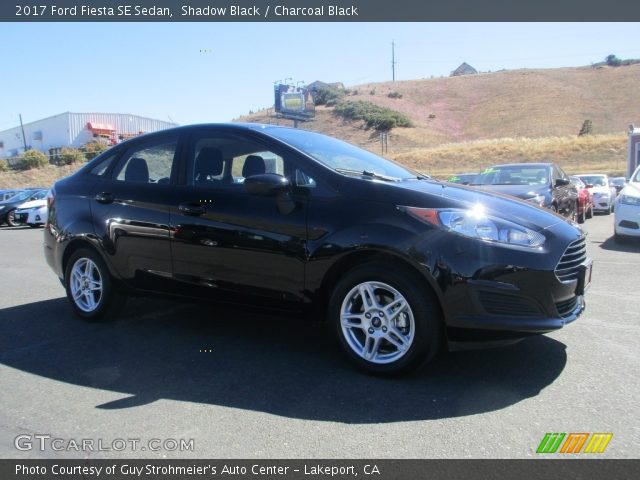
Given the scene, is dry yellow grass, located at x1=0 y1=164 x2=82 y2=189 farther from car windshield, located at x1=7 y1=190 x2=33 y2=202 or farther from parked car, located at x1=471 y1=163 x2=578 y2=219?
parked car, located at x1=471 y1=163 x2=578 y2=219

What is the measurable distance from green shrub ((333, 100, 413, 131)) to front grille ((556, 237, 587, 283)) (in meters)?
61.6

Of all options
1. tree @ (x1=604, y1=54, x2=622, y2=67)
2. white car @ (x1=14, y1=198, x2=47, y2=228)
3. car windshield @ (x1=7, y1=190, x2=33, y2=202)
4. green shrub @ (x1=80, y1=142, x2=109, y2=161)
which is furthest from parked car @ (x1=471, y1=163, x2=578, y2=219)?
tree @ (x1=604, y1=54, x2=622, y2=67)

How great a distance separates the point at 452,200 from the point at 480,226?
27 centimetres

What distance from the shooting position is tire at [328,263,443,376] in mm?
3541

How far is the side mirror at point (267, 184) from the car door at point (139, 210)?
0.98 m

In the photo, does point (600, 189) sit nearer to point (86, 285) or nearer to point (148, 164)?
point (148, 164)

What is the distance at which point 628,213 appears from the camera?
31.9 ft

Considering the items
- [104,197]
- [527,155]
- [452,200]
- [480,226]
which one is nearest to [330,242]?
[452,200]

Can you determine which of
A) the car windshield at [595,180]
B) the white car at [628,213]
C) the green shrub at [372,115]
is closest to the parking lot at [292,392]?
the white car at [628,213]

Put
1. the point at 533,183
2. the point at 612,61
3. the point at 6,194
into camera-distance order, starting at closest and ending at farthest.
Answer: the point at 533,183, the point at 6,194, the point at 612,61

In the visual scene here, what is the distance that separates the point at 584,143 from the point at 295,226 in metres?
47.0

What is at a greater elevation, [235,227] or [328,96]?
[328,96]
